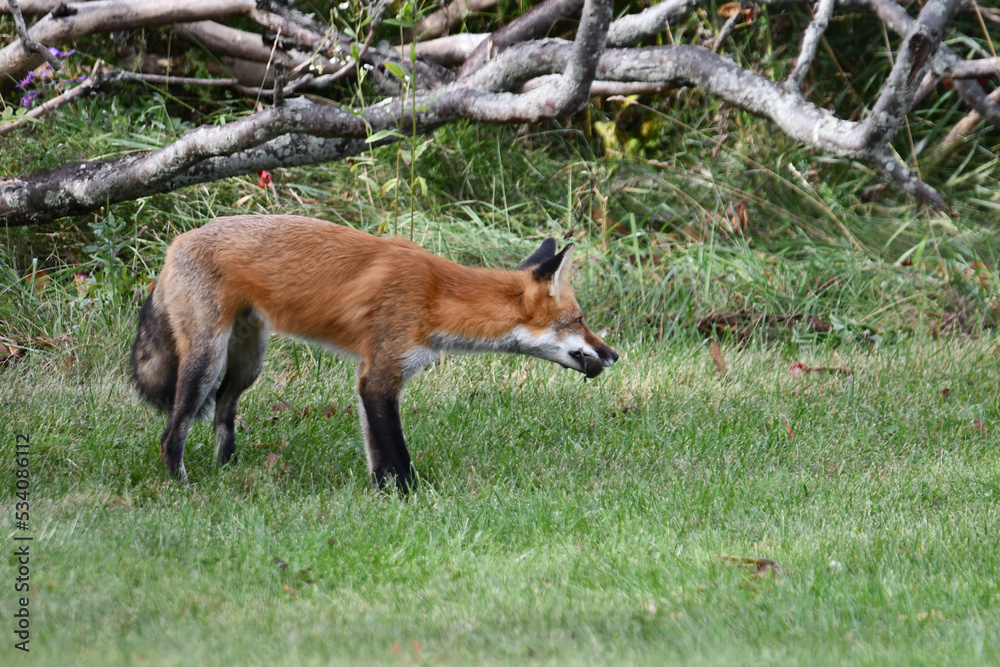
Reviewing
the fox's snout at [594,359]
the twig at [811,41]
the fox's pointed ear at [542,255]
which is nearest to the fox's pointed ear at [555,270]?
the fox's pointed ear at [542,255]

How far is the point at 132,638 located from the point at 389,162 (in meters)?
6.55

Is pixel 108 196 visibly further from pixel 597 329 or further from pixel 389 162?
pixel 597 329

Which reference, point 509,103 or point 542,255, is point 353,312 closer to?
point 542,255

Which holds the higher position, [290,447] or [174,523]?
[174,523]

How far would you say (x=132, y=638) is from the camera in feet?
10.8

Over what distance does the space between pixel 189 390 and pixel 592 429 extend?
2.48 meters

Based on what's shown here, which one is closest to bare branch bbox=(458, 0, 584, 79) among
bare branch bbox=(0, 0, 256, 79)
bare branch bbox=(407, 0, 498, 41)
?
bare branch bbox=(407, 0, 498, 41)

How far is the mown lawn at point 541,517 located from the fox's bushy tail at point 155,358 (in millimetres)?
360

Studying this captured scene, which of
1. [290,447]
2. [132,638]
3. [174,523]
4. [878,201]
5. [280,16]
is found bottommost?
[878,201]

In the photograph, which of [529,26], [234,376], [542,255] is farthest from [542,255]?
[529,26]

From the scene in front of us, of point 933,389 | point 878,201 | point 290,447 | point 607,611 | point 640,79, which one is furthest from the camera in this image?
point 878,201

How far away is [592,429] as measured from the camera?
628 centimetres

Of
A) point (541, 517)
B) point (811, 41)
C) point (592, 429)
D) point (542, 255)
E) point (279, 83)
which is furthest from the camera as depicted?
point (811, 41)

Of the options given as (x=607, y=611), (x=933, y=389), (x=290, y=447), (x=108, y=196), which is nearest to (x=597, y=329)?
(x=933, y=389)
